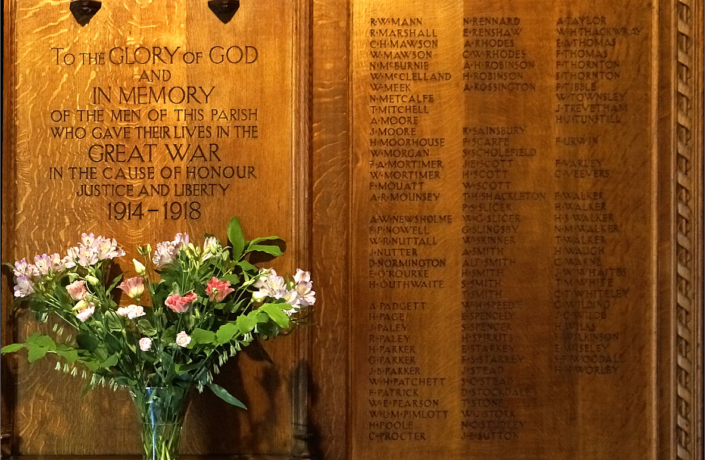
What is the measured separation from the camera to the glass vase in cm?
225

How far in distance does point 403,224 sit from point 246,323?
693 millimetres

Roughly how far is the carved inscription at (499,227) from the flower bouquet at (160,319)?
47 cm

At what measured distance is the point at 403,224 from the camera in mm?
2725

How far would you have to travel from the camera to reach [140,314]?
7.34 feet

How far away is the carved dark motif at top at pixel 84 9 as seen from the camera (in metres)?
2.68

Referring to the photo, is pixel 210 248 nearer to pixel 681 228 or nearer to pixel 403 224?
pixel 403 224

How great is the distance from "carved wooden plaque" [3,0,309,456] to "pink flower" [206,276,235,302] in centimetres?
42

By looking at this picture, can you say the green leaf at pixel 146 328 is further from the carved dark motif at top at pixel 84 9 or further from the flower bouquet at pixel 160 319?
the carved dark motif at top at pixel 84 9

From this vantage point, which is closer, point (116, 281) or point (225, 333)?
point (225, 333)

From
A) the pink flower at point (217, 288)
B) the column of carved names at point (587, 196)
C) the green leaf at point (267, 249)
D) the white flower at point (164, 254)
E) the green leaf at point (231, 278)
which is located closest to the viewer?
the pink flower at point (217, 288)

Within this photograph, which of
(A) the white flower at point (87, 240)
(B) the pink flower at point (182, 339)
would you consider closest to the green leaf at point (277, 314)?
(B) the pink flower at point (182, 339)

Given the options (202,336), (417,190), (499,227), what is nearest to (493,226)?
(499,227)

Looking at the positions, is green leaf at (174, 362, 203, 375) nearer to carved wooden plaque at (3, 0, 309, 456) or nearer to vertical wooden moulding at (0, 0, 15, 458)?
carved wooden plaque at (3, 0, 309, 456)

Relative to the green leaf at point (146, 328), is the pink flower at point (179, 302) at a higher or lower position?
higher
